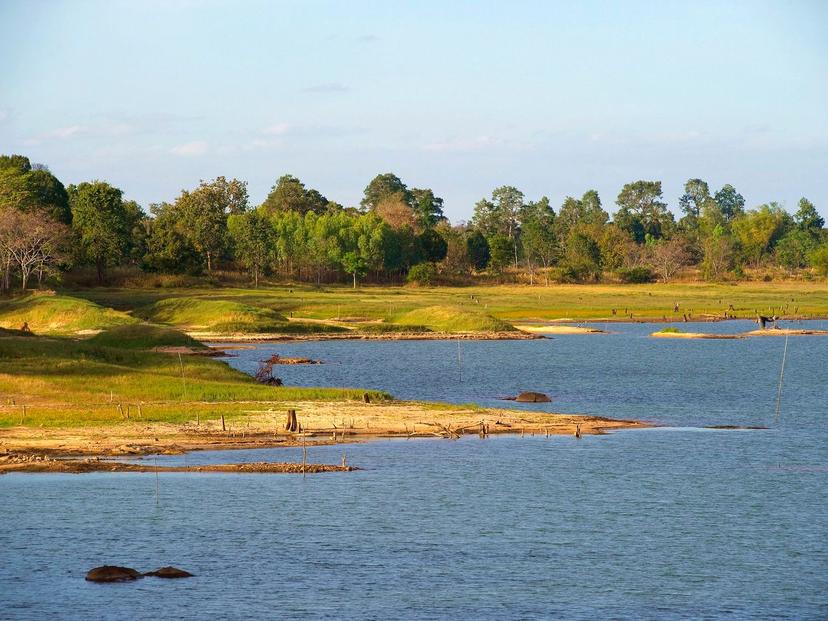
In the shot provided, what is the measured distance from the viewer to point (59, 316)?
142 meters

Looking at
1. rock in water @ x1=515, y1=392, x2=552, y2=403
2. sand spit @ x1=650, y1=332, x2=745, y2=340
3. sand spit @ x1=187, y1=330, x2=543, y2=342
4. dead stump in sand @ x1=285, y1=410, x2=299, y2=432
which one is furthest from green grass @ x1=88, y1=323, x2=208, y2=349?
sand spit @ x1=650, y1=332, x2=745, y2=340

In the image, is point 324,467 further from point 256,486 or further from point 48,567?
point 48,567

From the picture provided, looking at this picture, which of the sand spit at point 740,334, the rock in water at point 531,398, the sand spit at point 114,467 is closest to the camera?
the sand spit at point 114,467

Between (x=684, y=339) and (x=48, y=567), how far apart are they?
131 metres

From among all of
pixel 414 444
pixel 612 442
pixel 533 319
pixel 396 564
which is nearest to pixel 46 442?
pixel 414 444

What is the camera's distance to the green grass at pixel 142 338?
113m

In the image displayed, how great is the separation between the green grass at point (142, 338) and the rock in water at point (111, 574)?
71.7m

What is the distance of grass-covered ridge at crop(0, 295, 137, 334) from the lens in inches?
5438

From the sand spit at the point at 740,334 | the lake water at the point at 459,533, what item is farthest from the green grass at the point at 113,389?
the sand spit at the point at 740,334

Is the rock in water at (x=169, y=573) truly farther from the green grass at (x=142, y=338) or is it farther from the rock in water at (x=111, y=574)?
the green grass at (x=142, y=338)

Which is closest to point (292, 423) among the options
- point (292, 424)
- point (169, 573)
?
point (292, 424)

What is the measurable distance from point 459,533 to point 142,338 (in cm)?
7200

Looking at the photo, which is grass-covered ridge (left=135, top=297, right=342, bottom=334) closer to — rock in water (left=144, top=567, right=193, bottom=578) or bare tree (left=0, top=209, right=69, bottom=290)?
bare tree (left=0, top=209, right=69, bottom=290)

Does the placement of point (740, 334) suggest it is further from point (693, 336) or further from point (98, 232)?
point (98, 232)
